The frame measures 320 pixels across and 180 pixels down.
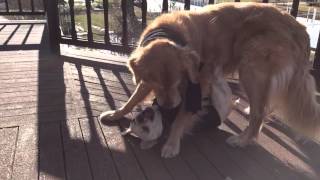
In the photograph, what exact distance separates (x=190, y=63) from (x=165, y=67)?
215 millimetres

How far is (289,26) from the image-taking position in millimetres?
2869

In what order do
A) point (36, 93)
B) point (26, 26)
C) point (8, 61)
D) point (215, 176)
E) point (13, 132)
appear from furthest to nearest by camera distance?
1. point (26, 26)
2. point (8, 61)
3. point (36, 93)
4. point (13, 132)
5. point (215, 176)

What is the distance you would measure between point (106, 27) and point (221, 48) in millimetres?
2330

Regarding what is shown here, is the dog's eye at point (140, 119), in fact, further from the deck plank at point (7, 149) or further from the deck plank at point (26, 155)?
the deck plank at point (7, 149)

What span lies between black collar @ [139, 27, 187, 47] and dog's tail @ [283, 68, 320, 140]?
3.14ft

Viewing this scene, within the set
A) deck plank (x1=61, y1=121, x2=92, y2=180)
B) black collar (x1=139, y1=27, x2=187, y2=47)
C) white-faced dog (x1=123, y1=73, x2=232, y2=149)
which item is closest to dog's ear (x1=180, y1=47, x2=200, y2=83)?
black collar (x1=139, y1=27, x2=187, y2=47)

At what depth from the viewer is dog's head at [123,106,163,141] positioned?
2.75 metres

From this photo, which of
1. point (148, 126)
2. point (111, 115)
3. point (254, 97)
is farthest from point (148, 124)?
point (254, 97)

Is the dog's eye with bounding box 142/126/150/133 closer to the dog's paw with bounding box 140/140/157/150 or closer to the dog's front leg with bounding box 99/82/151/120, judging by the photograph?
the dog's paw with bounding box 140/140/157/150

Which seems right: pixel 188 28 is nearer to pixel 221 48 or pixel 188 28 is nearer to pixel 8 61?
pixel 221 48

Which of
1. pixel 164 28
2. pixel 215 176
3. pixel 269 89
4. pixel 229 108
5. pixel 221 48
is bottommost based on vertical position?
pixel 215 176

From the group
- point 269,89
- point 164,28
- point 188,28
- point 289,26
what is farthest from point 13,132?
point 289,26

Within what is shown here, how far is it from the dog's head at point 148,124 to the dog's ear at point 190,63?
384 millimetres

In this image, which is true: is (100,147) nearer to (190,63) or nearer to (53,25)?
(190,63)
